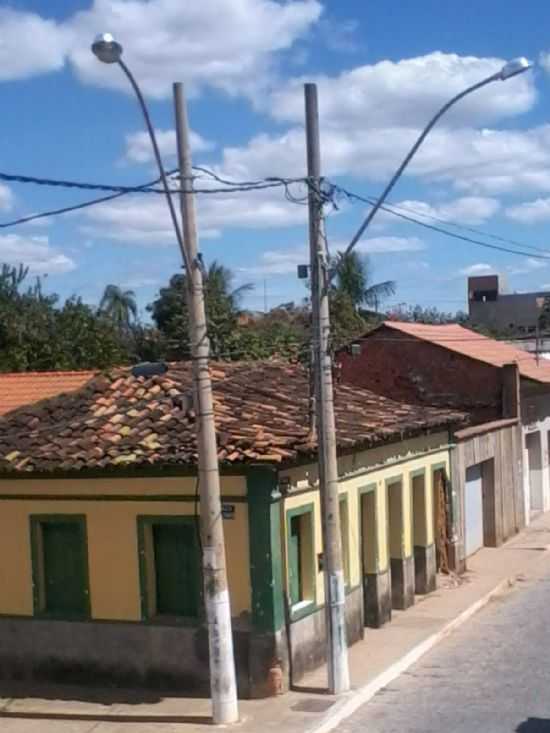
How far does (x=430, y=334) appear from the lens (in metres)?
29.0

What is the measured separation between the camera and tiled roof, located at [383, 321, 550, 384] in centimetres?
2775

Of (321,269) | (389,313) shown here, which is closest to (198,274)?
(321,269)

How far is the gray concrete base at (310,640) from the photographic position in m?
13.8

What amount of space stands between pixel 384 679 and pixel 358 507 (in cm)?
309

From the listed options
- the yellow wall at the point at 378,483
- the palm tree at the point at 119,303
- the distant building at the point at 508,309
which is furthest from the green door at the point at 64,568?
the distant building at the point at 508,309

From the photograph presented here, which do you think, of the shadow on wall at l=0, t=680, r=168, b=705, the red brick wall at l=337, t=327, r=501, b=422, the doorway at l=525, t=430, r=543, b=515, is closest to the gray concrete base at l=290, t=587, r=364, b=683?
the shadow on wall at l=0, t=680, r=168, b=705

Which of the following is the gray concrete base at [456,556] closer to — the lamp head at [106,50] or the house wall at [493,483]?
the house wall at [493,483]

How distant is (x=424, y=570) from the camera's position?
64.5 ft

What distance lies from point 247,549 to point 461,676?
3244 millimetres

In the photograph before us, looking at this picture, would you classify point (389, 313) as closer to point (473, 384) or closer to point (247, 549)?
point (473, 384)

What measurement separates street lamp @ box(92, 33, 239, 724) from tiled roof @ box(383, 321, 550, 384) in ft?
52.7

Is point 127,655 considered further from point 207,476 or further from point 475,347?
point 475,347

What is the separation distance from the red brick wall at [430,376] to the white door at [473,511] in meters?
2.53

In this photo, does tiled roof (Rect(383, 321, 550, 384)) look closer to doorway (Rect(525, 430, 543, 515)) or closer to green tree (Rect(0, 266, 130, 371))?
doorway (Rect(525, 430, 543, 515))
